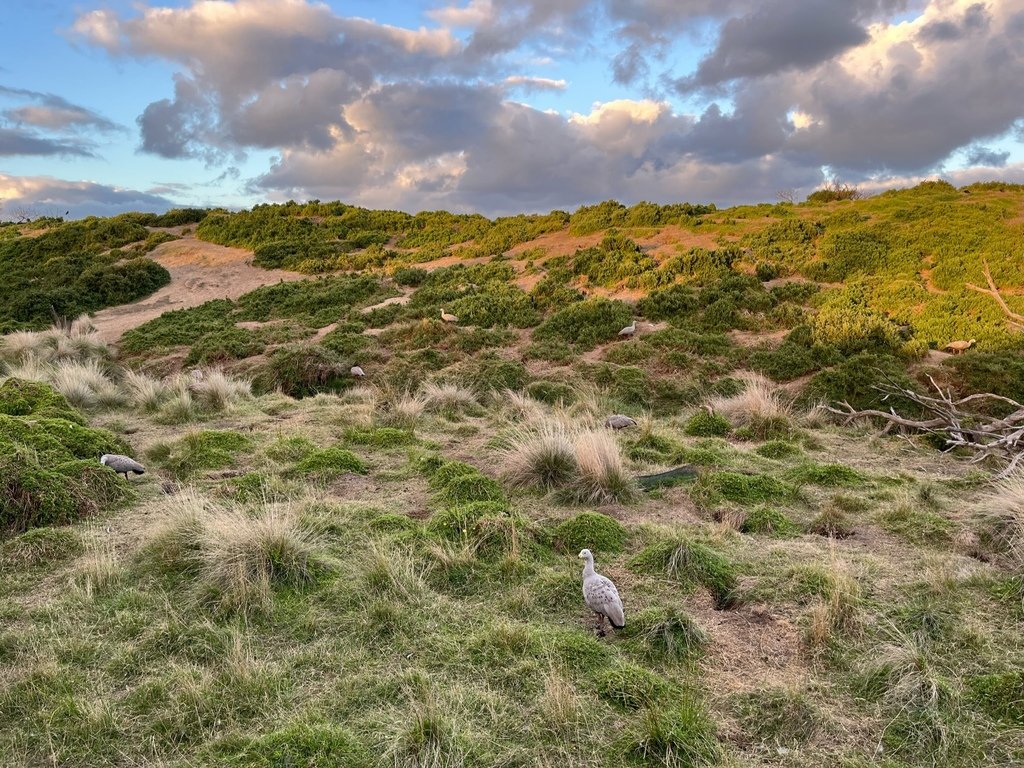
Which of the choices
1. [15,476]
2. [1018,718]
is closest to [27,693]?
[15,476]

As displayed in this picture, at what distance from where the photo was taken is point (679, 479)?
6.70m

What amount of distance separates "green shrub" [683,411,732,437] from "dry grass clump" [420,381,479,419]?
3557mm

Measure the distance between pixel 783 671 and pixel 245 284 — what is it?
24.6m

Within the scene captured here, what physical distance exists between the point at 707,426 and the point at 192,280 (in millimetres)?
22513

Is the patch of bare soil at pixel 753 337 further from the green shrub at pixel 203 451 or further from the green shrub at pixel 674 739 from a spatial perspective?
the green shrub at pixel 674 739

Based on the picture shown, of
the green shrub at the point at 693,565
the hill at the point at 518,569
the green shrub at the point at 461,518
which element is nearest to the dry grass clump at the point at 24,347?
the hill at the point at 518,569

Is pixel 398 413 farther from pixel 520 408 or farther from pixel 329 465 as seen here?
pixel 329 465

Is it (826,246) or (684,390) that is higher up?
(826,246)

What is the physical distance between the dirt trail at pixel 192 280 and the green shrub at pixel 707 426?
1750 centimetres

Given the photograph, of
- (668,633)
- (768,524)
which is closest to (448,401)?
(768,524)

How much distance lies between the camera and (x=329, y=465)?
7086 mm

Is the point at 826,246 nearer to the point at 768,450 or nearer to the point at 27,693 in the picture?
the point at 768,450

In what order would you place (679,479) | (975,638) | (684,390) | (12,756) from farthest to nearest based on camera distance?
1. (684,390)
2. (679,479)
3. (975,638)
4. (12,756)

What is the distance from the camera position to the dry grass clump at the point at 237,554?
4.20 m
